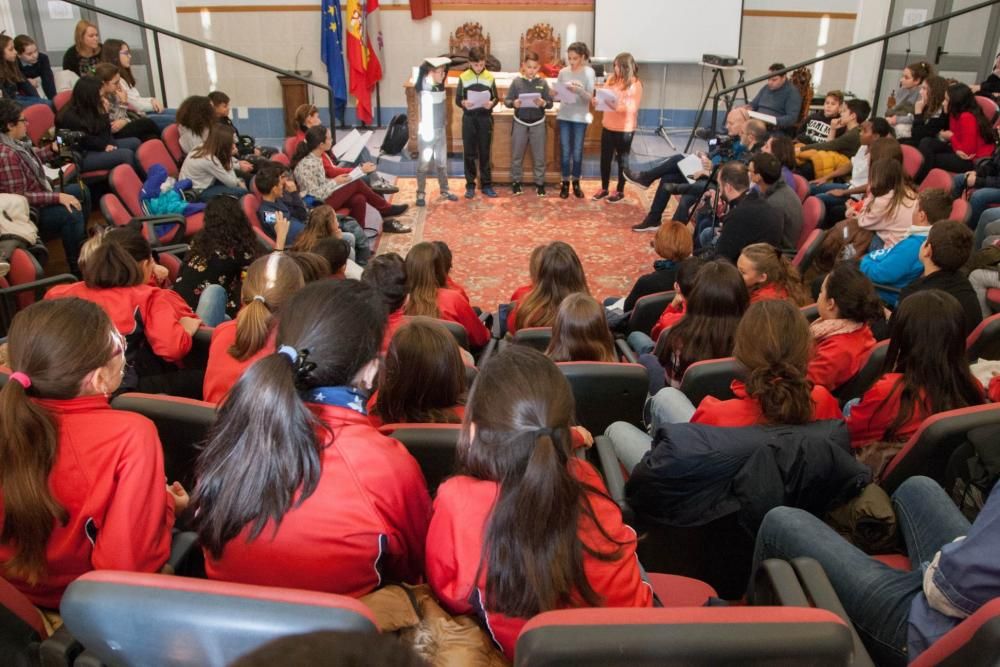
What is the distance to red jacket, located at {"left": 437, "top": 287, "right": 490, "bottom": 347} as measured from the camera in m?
3.32

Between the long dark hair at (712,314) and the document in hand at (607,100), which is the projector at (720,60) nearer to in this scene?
the document in hand at (607,100)

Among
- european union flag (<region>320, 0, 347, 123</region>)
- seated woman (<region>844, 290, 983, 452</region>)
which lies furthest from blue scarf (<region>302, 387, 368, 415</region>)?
european union flag (<region>320, 0, 347, 123</region>)

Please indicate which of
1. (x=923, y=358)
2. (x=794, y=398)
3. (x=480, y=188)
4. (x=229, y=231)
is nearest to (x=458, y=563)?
(x=794, y=398)

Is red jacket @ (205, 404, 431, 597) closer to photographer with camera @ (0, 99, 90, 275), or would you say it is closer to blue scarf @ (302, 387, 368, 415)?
blue scarf @ (302, 387, 368, 415)

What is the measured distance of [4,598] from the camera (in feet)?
4.57

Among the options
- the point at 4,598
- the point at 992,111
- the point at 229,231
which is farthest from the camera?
the point at 992,111

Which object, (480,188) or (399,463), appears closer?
(399,463)

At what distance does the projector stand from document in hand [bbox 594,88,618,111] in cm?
274

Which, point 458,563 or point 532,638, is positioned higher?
point 532,638

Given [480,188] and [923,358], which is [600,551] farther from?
[480,188]

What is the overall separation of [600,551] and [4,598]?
104 centimetres

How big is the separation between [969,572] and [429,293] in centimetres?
235

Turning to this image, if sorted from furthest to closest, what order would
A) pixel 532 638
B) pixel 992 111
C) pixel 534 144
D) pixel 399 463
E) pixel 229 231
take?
pixel 534 144
pixel 992 111
pixel 229 231
pixel 399 463
pixel 532 638

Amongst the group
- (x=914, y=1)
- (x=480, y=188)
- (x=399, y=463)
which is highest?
(x=914, y=1)
